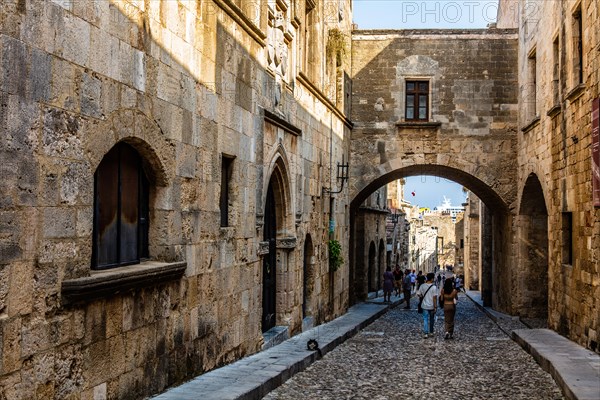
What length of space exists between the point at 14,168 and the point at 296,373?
17.7 feet

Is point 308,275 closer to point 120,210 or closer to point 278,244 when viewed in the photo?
point 278,244

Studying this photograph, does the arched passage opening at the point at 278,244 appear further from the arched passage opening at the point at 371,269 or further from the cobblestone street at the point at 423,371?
the arched passage opening at the point at 371,269

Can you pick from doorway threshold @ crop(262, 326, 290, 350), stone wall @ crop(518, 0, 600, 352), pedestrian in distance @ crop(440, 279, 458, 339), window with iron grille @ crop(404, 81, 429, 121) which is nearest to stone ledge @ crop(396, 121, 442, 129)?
window with iron grille @ crop(404, 81, 429, 121)

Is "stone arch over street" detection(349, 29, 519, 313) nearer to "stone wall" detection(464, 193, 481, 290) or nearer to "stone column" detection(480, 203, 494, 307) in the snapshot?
"stone column" detection(480, 203, 494, 307)

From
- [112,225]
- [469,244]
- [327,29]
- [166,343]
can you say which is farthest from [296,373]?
[469,244]

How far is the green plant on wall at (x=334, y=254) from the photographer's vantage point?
14852 mm

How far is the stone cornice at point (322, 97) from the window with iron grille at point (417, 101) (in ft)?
5.28

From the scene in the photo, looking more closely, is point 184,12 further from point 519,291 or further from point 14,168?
point 519,291

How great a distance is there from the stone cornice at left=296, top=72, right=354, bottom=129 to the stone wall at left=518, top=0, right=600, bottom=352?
4.11m

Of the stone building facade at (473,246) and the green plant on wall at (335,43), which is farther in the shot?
the stone building facade at (473,246)

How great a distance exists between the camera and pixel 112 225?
5.61 m

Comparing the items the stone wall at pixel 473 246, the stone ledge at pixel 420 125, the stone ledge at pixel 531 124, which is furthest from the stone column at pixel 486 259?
the stone ledge at pixel 531 124

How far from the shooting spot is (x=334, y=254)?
48.9 ft

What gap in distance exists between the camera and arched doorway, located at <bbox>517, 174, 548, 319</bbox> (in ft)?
53.0
